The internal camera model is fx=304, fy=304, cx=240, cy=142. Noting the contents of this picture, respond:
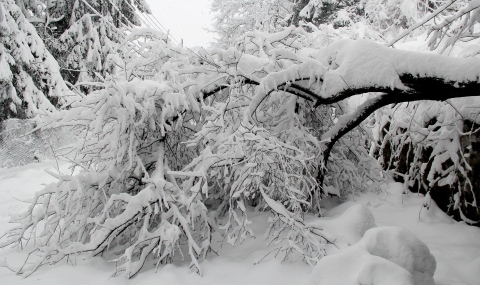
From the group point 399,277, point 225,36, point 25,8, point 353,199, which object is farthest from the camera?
point 225,36

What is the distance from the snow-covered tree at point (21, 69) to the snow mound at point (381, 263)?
28.8 feet

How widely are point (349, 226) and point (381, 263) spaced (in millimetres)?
1124

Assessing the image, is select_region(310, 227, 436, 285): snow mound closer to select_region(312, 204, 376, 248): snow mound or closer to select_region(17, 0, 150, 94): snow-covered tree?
select_region(312, 204, 376, 248): snow mound

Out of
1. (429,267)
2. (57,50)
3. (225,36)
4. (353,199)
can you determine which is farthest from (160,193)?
(225,36)

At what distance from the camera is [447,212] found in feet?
13.3

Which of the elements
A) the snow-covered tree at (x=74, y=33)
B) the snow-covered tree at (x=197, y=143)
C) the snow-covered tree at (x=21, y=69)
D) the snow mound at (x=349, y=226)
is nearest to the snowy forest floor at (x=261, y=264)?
the snow mound at (x=349, y=226)

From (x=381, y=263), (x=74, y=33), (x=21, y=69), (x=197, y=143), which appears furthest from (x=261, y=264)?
(x=74, y=33)

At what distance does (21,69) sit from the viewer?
924cm

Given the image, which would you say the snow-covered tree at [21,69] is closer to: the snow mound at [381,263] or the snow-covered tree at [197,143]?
the snow-covered tree at [197,143]

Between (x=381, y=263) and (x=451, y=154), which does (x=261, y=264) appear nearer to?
(x=381, y=263)

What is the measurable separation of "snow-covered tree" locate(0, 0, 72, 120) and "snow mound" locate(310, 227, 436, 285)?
28.8 feet

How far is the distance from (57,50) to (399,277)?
41.8ft

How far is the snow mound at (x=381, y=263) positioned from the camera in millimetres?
1981

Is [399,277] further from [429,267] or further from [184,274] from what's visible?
[184,274]
